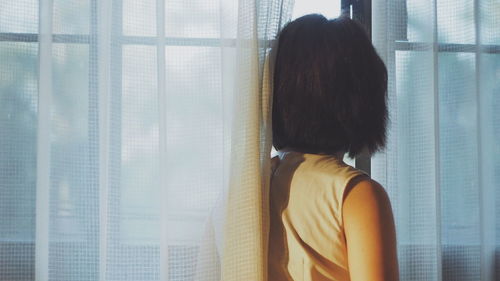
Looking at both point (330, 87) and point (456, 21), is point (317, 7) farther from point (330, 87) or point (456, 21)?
point (330, 87)

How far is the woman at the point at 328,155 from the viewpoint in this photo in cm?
81

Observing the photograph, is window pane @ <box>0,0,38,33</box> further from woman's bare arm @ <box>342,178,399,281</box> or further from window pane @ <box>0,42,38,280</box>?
woman's bare arm @ <box>342,178,399,281</box>

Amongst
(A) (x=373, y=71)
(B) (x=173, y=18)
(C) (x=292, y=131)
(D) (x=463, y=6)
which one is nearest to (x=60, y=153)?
(B) (x=173, y=18)

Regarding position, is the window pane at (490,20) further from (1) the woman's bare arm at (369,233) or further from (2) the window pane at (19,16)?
(2) the window pane at (19,16)

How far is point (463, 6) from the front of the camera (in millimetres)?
1372

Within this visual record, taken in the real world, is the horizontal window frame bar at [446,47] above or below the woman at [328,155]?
above

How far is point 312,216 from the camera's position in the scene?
2.84 feet

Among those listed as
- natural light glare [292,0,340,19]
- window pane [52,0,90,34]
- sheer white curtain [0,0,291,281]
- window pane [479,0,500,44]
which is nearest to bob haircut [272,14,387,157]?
sheer white curtain [0,0,291,281]

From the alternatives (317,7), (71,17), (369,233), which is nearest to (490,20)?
(317,7)

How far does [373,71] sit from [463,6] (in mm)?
593

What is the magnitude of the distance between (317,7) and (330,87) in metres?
0.47

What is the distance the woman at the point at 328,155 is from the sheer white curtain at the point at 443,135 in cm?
44

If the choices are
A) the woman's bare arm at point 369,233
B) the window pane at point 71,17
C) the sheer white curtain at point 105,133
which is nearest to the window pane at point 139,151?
the sheer white curtain at point 105,133

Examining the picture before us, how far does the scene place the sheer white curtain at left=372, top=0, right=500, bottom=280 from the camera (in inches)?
52.5
